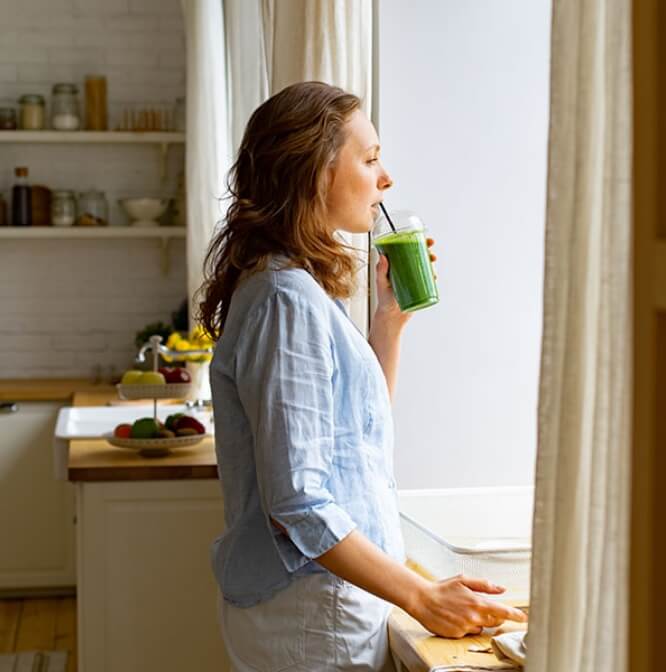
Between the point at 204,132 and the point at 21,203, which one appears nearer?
the point at 204,132

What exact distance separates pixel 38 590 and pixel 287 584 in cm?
354

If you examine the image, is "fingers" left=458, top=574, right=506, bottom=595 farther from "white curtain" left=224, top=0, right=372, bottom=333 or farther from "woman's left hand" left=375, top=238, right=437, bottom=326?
"white curtain" left=224, top=0, right=372, bottom=333

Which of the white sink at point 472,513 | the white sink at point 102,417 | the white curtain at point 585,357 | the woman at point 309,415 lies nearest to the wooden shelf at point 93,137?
the white sink at point 102,417

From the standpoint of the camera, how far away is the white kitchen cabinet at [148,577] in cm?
289

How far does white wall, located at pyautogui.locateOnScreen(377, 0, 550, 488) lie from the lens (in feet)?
7.94

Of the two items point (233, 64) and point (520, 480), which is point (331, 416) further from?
point (233, 64)

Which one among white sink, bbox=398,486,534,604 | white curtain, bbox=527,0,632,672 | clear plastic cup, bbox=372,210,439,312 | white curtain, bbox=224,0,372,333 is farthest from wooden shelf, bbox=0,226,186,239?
white curtain, bbox=527,0,632,672

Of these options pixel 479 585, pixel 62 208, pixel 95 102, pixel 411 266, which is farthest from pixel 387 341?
pixel 95 102

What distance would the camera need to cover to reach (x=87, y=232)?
5.16 m

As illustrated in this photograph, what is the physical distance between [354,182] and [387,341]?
0.41m

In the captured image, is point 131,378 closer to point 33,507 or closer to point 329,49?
point 329,49

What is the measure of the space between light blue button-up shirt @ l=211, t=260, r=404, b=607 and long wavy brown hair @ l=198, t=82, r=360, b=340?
0.16 feet

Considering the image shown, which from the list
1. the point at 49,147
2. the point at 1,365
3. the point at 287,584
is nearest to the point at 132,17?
the point at 49,147

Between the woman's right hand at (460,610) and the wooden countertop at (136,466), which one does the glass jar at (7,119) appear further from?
the woman's right hand at (460,610)
